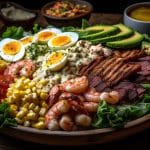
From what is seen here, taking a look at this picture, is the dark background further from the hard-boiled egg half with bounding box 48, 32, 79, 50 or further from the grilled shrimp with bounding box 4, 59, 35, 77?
the grilled shrimp with bounding box 4, 59, 35, 77

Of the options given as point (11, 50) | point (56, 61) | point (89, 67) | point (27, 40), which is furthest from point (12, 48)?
point (89, 67)

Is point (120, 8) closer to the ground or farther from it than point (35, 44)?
closer to the ground

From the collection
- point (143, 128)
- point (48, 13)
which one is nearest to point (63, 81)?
point (143, 128)

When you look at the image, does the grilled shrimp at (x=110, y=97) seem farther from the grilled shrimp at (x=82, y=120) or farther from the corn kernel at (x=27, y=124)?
the corn kernel at (x=27, y=124)

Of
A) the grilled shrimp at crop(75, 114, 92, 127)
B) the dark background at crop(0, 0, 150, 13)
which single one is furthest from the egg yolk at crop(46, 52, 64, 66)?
the dark background at crop(0, 0, 150, 13)

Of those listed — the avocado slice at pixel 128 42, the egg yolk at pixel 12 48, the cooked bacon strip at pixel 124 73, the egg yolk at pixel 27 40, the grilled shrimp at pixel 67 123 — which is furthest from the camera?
the egg yolk at pixel 27 40

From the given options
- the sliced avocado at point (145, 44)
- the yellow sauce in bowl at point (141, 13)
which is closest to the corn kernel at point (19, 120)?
the sliced avocado at point (145, 44)

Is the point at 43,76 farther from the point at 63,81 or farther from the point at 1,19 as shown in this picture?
the point at 1,19
